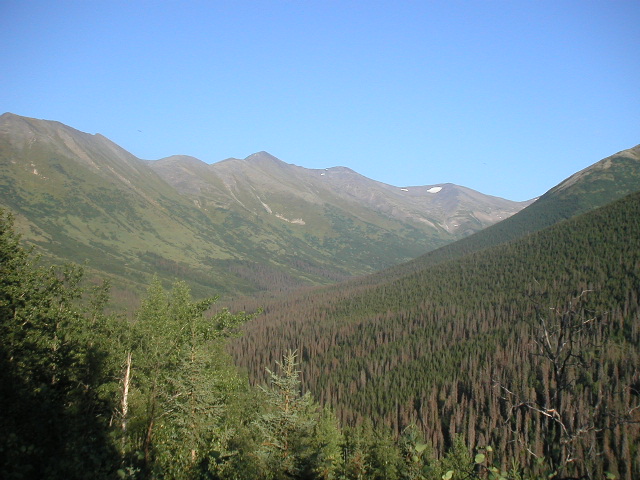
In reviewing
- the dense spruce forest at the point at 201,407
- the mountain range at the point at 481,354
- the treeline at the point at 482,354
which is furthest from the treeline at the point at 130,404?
the treeline at the point at 482,354

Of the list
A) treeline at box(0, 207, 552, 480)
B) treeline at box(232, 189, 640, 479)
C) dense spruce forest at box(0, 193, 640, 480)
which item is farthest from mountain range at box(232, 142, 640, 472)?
treeline at box(0, 207, 552, 480)

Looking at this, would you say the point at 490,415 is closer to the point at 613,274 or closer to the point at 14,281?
the point at 613,274

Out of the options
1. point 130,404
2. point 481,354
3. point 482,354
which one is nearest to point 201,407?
point 130,404

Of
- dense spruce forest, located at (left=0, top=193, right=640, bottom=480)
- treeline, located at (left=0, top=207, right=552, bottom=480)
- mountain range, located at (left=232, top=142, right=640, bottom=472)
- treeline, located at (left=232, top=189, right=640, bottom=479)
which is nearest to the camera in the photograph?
dense spruce forest, located at (left=0, top=193, right=640, bottom=480)

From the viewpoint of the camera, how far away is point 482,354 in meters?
135

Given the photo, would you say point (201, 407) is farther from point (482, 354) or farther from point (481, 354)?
point (482, 354)

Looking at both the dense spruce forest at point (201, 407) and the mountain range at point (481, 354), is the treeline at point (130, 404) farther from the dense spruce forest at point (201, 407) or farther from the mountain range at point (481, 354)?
the mountain range at point (481, 354)

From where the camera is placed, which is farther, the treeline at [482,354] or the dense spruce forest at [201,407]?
the treeline at [482,354]

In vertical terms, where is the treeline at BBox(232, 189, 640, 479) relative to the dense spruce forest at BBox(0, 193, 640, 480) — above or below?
below

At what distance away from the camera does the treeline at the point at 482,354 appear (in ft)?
→ 307

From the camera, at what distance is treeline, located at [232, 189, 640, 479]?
307 feet

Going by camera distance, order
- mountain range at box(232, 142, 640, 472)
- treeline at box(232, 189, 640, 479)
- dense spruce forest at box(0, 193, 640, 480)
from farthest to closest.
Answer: mountain range at box(232, 142, 640, 472)
treeline at box(232, 189, 640, 479)
dense spruce forest at box(0, 193, 640, 480)

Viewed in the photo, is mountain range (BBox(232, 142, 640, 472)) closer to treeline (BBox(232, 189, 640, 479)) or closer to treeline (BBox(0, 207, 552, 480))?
treeline (BBox(232, 189, 640, 479))

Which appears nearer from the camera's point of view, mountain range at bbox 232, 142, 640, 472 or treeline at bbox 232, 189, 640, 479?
treeline at bbox 232, 189, 640, 479
